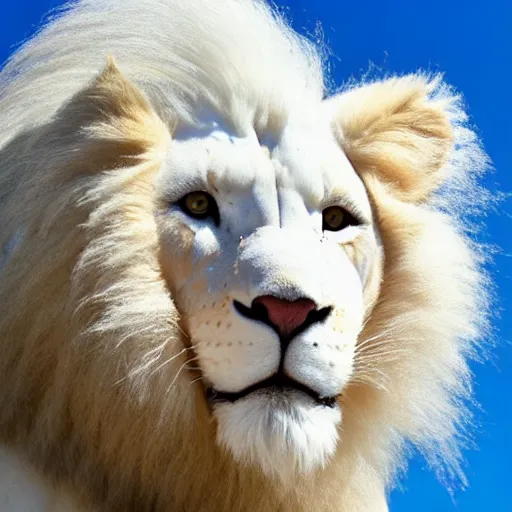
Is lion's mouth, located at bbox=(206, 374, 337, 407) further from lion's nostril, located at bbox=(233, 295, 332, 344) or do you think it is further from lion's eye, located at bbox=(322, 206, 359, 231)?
lion's eye, located at bbox=(322, 206, 359, 231)

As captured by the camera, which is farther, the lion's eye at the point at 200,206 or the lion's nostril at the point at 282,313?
the lion's eye at the point at 200,206

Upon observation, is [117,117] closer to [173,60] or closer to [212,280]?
[173,60]

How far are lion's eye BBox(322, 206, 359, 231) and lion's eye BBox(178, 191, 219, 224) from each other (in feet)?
0.64

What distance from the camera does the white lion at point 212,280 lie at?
1.45 metres

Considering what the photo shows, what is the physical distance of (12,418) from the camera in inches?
61.0

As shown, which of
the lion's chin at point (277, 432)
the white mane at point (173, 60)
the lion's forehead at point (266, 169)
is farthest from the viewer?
the white mane at point (173, 60)

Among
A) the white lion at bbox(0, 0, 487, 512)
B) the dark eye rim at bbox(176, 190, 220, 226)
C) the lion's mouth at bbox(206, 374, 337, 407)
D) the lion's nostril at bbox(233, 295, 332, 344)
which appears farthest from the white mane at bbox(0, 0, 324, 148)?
the lion's mouth at bbox(206, 374, 337, 407)

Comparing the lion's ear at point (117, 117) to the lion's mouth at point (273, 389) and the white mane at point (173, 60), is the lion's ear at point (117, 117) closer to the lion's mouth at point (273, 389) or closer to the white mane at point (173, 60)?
the white mane at point (173, 60)

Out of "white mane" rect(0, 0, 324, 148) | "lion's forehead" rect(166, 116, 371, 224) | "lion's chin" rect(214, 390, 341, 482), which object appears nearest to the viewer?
"lion's chin" rect(214, 390, 341, 482)

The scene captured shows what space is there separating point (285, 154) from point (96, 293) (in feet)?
1.30

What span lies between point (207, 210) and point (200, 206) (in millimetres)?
13

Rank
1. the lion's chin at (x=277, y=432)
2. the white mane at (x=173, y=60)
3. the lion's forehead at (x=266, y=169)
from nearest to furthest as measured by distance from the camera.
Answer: the lion's chin at (x=277, y=432) < the lion's forehead at (x=266, y=169) < the white mane at (x=173, y=60)

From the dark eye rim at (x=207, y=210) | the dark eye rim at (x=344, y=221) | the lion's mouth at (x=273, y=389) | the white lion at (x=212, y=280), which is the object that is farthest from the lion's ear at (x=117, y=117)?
the lion's mouth at (x=273, y=389)

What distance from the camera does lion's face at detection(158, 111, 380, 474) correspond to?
1.42 metres
